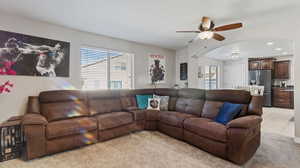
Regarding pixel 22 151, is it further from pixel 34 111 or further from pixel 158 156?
pixel 158 156

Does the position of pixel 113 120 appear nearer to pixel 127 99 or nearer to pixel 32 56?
pixel 127 99

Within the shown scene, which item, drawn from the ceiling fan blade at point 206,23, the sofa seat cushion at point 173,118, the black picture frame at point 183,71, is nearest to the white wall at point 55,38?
the black picture frame at point 183,71

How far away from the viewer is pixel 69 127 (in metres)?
2.61

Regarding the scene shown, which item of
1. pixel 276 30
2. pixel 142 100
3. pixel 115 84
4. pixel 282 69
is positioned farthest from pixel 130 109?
pixel 282 69

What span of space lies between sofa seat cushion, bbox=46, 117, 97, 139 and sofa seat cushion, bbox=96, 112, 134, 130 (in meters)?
0.13

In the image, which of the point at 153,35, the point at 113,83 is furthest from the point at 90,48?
the point at 153,35

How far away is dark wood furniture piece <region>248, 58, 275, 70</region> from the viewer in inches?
288

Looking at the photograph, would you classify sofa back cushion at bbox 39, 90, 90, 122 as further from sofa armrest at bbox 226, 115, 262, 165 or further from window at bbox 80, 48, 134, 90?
sofa armrest at bbox 226, 115, 262, 165

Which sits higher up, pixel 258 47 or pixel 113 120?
pixel 258 47

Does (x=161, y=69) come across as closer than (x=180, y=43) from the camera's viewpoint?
No

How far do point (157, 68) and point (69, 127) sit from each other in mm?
3425

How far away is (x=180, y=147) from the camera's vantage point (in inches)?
109

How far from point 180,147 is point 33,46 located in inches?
137

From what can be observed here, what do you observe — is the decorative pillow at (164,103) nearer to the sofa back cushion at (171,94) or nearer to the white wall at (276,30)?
the sofa back cushion at (171,94)
